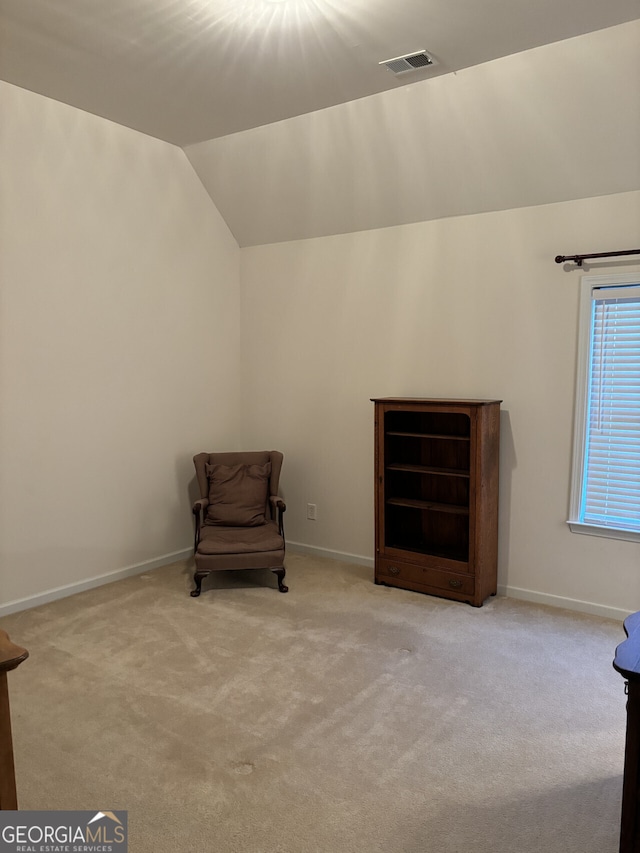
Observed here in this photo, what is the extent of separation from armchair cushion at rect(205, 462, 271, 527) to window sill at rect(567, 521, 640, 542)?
6.96 ft

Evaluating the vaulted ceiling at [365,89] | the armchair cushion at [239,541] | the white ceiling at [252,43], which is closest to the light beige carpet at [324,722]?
the armchair cushion at [239,541]

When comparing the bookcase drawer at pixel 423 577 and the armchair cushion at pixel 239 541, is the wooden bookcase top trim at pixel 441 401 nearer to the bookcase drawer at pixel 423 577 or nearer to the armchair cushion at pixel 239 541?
Result: the bookcase drawer at pixel 423 577

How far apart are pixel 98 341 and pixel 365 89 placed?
2.33m

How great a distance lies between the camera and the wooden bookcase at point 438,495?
4008mm

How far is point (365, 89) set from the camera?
3.74 m

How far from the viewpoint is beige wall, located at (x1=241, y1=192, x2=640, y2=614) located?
13.0 feet

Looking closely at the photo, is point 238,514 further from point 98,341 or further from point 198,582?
point 98,341

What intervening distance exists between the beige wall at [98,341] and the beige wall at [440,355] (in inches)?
23.3

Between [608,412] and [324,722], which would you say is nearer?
[324,722]

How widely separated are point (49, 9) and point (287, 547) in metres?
3.92

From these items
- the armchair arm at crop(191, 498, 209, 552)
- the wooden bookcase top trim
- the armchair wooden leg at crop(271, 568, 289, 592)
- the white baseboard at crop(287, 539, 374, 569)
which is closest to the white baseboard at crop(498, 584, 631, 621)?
the white baseboard at crop(287, 539, 374, 569)

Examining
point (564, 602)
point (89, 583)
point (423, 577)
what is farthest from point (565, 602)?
point (89, 583)

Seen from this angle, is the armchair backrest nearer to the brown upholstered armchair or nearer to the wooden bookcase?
the brown upholstered armchair

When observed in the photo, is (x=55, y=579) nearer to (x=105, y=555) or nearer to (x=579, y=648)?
(x=105, y=555)
